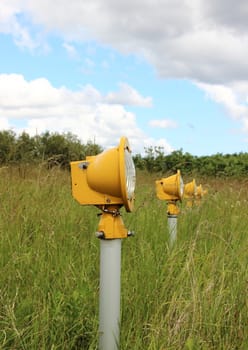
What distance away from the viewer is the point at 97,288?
7.24ft

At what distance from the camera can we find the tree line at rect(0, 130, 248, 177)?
15.5ft

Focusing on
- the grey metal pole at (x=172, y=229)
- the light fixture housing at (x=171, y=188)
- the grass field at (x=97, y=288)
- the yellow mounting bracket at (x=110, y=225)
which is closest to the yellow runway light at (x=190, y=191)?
the grass field at (x=97, y=288)

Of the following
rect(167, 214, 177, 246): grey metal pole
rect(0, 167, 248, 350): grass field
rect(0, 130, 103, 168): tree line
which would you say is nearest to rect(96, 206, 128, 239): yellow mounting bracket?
rect(0, 167, 248, 350): grass field

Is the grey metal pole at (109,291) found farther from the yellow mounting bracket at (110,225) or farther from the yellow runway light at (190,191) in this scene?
the yellow runway light at (190,191)

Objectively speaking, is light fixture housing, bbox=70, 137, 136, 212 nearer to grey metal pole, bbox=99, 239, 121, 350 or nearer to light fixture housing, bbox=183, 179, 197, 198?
grey metal pole, bbox=99, 239, 121, 350

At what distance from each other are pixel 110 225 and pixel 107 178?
18cm

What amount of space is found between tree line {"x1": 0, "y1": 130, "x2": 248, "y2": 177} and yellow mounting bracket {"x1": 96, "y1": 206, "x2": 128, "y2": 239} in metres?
1.92

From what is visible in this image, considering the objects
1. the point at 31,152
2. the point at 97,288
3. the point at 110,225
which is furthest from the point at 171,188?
the point at 31,152

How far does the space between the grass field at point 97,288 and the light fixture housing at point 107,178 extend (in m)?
0.53

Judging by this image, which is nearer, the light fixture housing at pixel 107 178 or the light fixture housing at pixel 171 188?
the light fixture housing at pixel 107 178

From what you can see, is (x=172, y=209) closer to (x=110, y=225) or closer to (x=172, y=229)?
(x=172, y=229)

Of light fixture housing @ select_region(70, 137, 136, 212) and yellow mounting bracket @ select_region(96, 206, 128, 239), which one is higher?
light fixture housing @ select_region(70, 137, 136, 212)

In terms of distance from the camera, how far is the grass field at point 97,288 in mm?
1796

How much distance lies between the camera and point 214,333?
1.92 m
